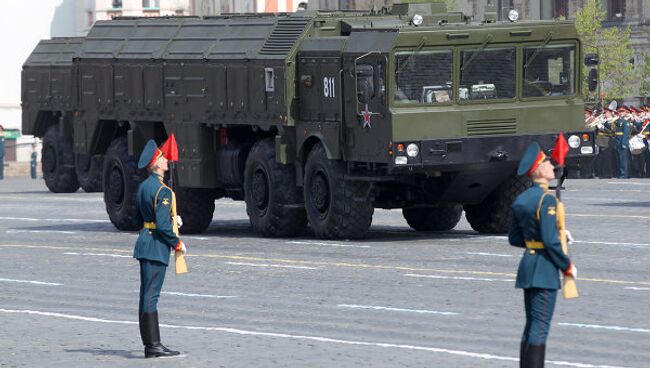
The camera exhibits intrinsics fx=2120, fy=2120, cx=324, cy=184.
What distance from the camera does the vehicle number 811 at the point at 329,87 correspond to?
29.3 metres

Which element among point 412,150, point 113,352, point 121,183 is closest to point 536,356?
point 113,352

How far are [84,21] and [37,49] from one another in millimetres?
73778

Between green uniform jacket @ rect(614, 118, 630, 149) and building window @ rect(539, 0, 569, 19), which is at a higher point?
building window @ rect(539, 0, 569, 19)

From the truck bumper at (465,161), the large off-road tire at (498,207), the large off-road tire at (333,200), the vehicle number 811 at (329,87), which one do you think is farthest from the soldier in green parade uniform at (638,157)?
the truck bumper at (465,161)

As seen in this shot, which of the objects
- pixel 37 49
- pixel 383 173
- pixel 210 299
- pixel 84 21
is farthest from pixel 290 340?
pixel 84 21

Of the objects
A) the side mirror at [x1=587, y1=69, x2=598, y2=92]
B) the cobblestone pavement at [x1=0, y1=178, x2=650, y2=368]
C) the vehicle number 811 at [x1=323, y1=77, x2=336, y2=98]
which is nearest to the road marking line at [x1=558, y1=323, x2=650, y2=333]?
the cobblestone pavement at [x1=0, y1=178, x2=650, y2=368]

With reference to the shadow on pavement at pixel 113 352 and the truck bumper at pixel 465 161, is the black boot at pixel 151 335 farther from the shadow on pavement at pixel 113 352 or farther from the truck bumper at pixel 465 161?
the truck bumper at pixel 465 161

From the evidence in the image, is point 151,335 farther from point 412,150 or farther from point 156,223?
point 412,150

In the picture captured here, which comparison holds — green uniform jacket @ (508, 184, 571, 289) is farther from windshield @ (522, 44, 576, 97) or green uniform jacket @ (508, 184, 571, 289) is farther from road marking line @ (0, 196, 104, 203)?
road marking line @ (0, 196, 104, 203)

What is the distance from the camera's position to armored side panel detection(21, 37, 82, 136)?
44.9m

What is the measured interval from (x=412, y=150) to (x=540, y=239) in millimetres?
13201

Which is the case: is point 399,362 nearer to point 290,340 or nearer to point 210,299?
point 290,340

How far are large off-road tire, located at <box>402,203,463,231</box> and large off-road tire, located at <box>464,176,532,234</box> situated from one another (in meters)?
1.17

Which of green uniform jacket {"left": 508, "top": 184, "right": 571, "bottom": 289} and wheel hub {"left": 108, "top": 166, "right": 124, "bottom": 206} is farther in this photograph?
wheel hub {"left": 108, "top": 166, "right": 124, "bottom": 206}
